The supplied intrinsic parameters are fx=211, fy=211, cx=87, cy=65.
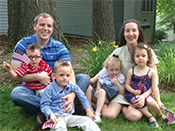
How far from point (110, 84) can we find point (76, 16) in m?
9.92

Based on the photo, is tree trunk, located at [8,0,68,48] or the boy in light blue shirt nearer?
the boy in light blue shirt

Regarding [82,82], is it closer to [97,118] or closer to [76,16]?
[97,118]

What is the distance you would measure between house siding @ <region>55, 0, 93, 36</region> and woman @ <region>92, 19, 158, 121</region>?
29.9 ft

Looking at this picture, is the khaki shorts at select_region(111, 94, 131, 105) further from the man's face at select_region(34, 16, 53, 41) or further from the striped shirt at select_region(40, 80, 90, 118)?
the man's face at select_region(34, 16, 53, 41)

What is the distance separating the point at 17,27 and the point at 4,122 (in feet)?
8.92

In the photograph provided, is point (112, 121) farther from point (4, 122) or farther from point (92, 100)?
point (4, 122)

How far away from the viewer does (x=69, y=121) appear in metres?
2.77

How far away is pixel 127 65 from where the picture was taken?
3.34 meters

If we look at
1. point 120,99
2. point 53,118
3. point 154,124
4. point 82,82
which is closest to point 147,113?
point 154,124

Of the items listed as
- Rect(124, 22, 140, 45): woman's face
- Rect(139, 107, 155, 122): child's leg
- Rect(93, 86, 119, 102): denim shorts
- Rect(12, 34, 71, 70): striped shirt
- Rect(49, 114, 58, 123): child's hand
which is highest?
Rect(124, 22, 140, 45): woman's face

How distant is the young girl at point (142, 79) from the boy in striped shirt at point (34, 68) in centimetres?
120

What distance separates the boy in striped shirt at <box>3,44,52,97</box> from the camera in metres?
2.87

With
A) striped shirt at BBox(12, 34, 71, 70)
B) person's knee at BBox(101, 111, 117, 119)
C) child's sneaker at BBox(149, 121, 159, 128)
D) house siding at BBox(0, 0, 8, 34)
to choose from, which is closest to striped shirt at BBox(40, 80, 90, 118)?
striped shirt at BBox(12, 34, 71, 70)

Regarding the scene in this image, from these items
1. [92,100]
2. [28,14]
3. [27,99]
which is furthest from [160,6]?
[27,99]
